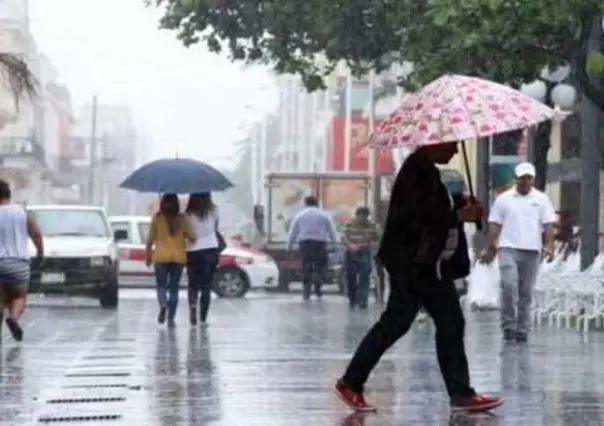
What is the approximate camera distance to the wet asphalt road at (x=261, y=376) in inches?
425

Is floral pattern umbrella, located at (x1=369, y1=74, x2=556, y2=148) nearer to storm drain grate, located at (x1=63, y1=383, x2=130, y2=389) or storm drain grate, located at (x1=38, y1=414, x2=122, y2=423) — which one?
storm drain grate, located at (x1=38, y1=414, x2=122, y2=423)

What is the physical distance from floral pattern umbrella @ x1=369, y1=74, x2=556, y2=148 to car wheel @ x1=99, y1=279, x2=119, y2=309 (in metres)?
17.1

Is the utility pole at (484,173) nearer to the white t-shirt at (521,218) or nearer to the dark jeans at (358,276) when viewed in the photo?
the dark jeans at (358,276)

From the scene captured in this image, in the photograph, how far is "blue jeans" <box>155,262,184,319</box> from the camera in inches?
835

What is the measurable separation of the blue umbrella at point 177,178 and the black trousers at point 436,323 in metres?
10.7

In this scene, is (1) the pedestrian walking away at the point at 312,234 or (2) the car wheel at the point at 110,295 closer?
(2) the car wheel at the point at 110,295

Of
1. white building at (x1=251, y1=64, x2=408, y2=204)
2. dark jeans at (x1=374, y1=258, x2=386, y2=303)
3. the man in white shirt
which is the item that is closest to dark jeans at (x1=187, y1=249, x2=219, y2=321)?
the man in white shirt

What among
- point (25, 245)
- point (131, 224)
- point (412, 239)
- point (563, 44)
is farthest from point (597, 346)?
point (131, 224)

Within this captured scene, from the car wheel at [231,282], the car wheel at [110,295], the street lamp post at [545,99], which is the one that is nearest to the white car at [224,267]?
the car wheel at [231,282]

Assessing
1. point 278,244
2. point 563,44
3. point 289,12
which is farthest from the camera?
point 278,244

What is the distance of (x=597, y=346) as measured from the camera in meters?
17.4

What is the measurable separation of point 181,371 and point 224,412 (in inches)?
126

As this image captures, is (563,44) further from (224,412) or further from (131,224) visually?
(131,224)

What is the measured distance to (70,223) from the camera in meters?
29.1
